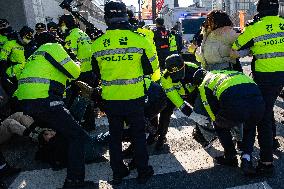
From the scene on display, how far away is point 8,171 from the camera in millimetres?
4934

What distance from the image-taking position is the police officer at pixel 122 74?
4.34 m

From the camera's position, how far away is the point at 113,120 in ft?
14.9

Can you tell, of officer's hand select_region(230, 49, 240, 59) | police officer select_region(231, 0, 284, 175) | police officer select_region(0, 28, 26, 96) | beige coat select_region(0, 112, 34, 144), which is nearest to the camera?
police officer select_region(231, 0, 284, 175)

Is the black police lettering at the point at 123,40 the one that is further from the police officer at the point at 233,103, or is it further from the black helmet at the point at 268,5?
the black helmet at the point at 268,5

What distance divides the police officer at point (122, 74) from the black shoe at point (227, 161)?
1011 mm

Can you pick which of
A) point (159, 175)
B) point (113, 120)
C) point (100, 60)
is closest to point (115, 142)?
point (113, 120)

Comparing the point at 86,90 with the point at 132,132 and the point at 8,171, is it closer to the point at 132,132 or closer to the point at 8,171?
the point at 132,132

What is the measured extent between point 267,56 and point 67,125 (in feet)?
8.54

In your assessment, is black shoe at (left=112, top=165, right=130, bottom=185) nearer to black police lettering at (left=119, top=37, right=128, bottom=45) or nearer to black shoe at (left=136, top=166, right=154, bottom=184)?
black shoe at (left=136, top=166, right=154, bottom=184)

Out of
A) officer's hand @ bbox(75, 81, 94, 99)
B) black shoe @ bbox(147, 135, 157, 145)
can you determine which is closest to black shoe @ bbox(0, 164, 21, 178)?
officer's hand @ bbox(75, 81, 94, 99)

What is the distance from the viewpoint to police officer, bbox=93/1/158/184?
14.3 feet

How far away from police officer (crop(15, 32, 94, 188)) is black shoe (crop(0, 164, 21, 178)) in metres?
0.92

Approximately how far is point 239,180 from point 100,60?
221 centimetres

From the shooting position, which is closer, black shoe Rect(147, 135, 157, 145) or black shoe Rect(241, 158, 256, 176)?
black shoe Rect(241, 158, 256, 176)
